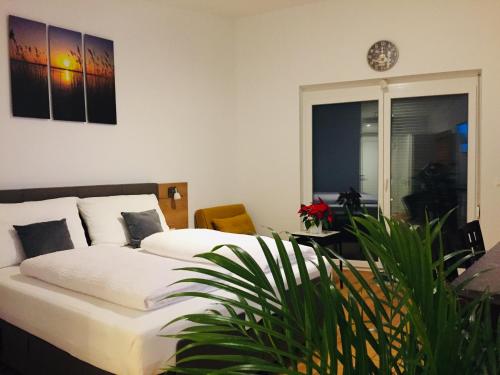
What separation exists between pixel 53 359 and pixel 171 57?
331 cm

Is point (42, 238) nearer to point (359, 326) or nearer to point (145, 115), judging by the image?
point (145, 115)

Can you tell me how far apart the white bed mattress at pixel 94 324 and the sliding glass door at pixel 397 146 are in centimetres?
319

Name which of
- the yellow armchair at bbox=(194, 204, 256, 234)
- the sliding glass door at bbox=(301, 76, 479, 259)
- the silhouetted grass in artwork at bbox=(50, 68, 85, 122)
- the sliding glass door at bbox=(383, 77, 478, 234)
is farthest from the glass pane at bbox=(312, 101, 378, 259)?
the silhouetted grass in artwork at bbox=(50, 68, 85, 122)

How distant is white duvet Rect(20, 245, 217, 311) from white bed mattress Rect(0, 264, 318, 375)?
44 millimetres

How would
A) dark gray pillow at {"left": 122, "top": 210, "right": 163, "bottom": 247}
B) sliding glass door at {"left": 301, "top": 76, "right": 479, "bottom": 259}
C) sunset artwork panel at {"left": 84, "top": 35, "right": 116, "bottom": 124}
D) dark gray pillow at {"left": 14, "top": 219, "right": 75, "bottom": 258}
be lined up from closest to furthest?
dark gray pillow at {"left": 14, "top": 219, "right": 75, "bottom": 258} < dark gray pillow at {"left": 122, "top": 210, "right": 163, "bottom": 247} < sunset artwork panel at {"left": 84, "top": 35, "right": 116, "bottom": 124} < sliding glass door at {"left": 301, "top": 76, "right": 479, "bottom": 259}

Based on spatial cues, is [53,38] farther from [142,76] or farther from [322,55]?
[322,55]

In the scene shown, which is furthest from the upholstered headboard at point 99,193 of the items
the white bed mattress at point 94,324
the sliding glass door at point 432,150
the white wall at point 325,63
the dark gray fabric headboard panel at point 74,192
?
the sliding glass door at point 432,150

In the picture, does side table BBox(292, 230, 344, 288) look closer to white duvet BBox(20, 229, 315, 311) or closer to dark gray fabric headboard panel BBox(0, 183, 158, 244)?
white duvet BBox(20, 229, 315, 311)

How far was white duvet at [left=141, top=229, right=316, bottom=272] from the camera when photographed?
2.91 meters

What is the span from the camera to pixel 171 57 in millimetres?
4652

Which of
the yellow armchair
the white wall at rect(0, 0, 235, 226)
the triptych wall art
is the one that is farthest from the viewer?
the yellow armchair

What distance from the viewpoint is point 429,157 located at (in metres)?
4.65

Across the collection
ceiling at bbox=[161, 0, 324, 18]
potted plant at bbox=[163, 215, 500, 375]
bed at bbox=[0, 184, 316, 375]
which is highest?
ceiling at bbox=[161, 0, 324, 18]

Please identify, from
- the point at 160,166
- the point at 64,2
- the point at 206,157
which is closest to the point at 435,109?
the point at 206,157
